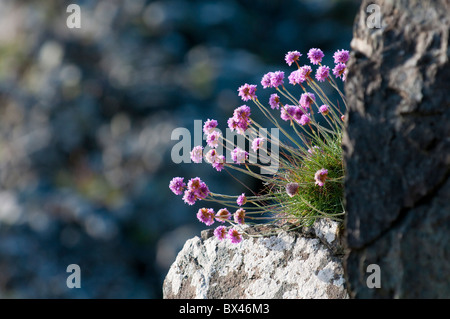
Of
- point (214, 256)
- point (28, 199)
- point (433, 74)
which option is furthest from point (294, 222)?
point (28, 199)

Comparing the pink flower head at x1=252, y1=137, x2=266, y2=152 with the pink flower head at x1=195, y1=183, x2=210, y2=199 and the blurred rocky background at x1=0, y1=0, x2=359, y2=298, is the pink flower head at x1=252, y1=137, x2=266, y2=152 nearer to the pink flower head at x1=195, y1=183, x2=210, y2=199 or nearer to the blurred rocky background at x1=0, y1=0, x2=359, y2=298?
the pink flower head at x1=195, y1=183, x2=210, y2=199

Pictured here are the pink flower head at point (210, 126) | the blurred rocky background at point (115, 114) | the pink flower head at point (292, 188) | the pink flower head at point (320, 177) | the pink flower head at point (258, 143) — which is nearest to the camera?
the pink flower head at point (320, 177)

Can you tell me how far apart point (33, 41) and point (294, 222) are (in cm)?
1861

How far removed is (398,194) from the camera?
8.39ft

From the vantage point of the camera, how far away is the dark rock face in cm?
252

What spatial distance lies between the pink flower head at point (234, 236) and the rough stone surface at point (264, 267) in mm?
182

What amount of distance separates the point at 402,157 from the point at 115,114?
52.9 ft

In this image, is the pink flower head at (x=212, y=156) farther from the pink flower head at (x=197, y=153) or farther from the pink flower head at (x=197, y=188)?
the pink flower head at (x=197, y=188)

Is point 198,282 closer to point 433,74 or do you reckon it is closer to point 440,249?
point 440,249

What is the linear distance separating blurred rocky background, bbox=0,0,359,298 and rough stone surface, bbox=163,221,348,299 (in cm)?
1084

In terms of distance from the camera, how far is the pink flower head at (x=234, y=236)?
12.0ft

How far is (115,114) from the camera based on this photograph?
59.0 feet

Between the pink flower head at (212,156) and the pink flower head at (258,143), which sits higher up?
the pink flower head at (258,143)

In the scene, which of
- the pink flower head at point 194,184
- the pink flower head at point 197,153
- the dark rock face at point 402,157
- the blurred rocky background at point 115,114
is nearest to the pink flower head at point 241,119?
the pink flower head at point 197,153
